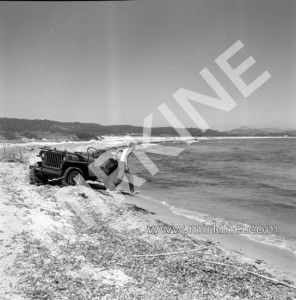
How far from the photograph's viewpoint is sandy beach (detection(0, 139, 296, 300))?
4.52 metres

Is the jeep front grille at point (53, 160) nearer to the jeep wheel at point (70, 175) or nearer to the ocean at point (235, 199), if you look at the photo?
the jeep wheel at point (70, 175)

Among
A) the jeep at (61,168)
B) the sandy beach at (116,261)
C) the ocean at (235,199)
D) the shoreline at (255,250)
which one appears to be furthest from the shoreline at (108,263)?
the jeep at (61,168)

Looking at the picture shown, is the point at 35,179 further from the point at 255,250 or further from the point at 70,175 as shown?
the point at 255,250

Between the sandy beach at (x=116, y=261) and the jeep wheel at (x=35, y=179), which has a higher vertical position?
the jeep wheel at (x=35, y=179)

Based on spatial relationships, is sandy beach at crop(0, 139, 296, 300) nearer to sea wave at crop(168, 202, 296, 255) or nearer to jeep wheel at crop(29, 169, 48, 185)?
sea wave at crop(168, 202, 296, 255)

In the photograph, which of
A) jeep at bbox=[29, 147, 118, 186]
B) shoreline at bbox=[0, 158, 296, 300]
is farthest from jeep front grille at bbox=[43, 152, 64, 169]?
shoreline at bbox=[0, 158, 296, 300]

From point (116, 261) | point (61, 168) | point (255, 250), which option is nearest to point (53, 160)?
point (61, 168)

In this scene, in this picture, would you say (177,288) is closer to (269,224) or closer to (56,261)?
(56,261)

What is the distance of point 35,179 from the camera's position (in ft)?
38.4

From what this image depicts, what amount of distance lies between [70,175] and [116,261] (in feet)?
21.3

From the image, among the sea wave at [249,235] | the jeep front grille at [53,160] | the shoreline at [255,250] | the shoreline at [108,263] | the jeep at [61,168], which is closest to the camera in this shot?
the shoreline at [108,263]

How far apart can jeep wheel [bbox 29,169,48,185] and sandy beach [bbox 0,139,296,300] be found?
2803 millimetres

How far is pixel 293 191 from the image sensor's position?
50.4ft

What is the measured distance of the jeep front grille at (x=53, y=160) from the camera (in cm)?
1165
